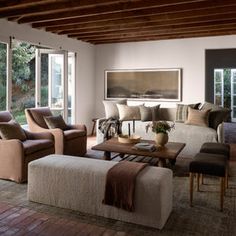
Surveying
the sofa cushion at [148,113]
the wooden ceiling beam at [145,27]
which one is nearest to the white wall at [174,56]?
the sofa cushion at [148,113]

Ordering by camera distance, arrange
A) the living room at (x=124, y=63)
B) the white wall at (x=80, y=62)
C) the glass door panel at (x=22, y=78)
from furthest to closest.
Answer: the glass door panel at (x=22, y=78) < the white wall at (x=80, y=62) < the living room at (x=124, y=63)

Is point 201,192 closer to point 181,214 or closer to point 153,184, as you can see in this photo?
point 181,214

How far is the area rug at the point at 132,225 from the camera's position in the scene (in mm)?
2473

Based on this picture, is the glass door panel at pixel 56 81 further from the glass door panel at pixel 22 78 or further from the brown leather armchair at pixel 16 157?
the brown leather armchair at pixel 16 157

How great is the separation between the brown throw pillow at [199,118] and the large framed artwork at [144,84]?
4.72 ft

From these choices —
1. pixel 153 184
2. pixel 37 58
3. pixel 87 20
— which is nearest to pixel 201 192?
pixel 153 184

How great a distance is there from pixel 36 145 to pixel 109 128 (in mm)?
2031

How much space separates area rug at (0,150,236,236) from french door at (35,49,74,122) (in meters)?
3.18

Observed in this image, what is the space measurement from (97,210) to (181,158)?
2.67 meters

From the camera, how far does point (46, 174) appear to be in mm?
2959

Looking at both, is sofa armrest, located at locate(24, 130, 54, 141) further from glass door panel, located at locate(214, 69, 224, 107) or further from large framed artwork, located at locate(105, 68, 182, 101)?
glass door panel, located at locate(214, 69, 224, 107)

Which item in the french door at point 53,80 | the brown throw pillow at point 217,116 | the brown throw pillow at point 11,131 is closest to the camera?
the brown throw pillow at point 11,131

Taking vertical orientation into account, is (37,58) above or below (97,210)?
above

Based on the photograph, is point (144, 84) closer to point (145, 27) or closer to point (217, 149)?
point (145, 27)
